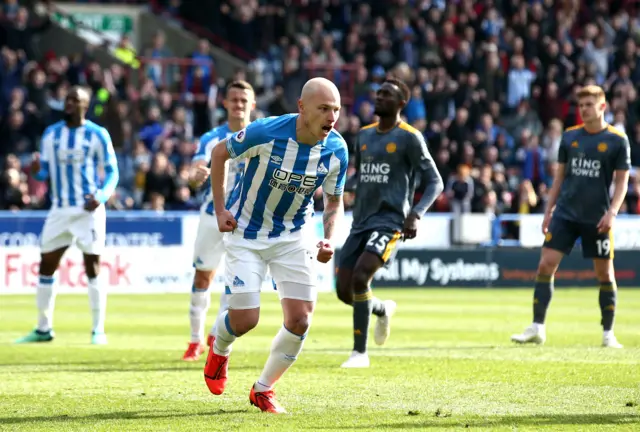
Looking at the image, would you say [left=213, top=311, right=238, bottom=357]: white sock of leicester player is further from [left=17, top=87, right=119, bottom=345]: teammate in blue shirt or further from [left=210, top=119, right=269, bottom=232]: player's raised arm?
[left=17, top=87, right=119, bottom=345]: teammate in blue shirt

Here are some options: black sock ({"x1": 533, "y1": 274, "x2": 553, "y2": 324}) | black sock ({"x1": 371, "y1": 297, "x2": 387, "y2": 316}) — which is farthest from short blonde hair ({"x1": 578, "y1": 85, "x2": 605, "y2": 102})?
black sock ({"x1": 371, "y1": 297, "x2": 387, "y2": 316})

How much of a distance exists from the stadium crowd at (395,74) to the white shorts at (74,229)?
9.50 metres

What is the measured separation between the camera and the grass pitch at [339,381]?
24.9 feet

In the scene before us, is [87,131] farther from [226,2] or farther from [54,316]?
[226,2]

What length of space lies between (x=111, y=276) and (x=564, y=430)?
15.2m

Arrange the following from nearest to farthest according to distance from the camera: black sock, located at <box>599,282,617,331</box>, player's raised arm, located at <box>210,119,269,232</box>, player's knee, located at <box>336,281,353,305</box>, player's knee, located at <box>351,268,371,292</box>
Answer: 1. player's raised arm, located at <box>210,119,269,232</box>
2. player's knee, located at <box>351,268,371,292</box>
3. player's knee, located at <box>336,281,353,305</box>
4. black sock, located at <box>599,282,617,331</box>

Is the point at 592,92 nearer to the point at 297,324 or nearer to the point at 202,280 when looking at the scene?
the point at 202,280

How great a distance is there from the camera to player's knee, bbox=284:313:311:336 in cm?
803

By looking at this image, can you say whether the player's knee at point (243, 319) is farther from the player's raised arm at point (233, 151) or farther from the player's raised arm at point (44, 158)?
the player's raised arm at point (44, 158)

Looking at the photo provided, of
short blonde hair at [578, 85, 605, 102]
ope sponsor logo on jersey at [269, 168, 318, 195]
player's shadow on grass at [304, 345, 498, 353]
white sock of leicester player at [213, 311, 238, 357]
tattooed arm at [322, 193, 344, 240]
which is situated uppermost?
short blonde hair at [578, 85, 605, 102]

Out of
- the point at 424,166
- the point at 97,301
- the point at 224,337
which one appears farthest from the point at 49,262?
the point at 224,337

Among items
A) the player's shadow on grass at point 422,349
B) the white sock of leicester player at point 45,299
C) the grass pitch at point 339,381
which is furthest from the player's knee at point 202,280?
the white sock of leicester player at point 45,299

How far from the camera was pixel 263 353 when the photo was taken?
39.8 feet

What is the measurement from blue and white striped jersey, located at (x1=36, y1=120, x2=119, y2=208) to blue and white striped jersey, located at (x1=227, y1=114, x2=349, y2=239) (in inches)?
197
